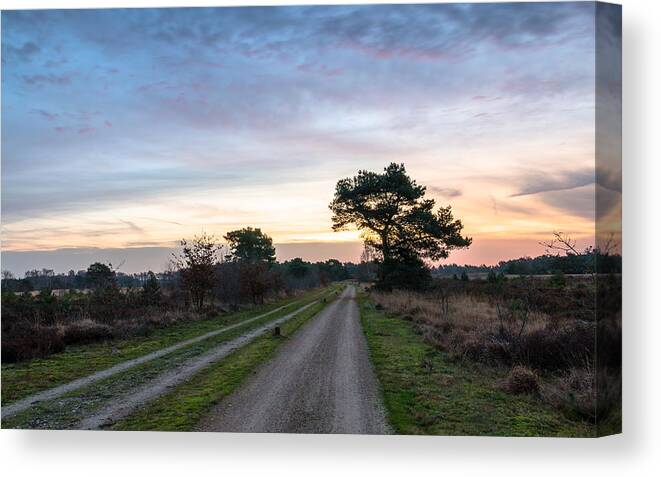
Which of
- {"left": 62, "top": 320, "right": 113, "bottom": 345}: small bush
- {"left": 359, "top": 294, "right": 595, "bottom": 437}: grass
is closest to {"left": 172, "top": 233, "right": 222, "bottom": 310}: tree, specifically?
{"left": 62, "top": 320, "right": 113, "bottom": 345}: small bush

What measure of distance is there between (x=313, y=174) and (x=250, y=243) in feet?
25.5

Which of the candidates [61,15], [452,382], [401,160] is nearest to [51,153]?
[61,15]

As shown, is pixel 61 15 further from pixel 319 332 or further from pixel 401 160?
pixel 319 332

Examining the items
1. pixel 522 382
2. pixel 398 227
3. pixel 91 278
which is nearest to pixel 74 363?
pixel 91 278

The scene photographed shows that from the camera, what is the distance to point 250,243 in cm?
1959

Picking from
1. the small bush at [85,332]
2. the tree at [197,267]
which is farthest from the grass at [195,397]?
the tree at [197,267]

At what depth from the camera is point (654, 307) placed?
822cm

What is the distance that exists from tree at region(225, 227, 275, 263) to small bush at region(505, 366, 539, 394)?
7847 millimetres

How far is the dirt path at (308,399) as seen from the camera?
7.71 meters

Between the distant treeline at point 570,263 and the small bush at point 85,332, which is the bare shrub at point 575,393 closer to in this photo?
the distant treeline at point 570,263

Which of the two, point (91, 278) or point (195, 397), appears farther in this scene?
point (91, 278)

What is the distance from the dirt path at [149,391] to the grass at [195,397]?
0.73 feet

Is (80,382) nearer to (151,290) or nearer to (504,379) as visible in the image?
(504,379)

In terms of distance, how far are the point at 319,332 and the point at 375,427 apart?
34.8ft
